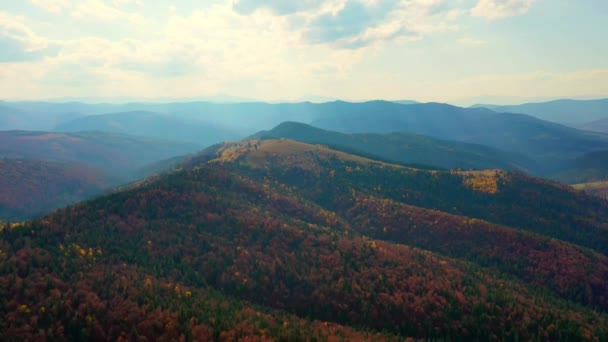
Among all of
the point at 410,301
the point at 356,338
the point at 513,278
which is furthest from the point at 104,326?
the point at 513,278

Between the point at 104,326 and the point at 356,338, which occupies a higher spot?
the point at 104,326

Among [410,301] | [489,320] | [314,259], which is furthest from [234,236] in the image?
[489,320]

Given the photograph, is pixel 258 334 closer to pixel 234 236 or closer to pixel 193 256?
pixel 193 256

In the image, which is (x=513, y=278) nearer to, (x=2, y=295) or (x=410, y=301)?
(x=410, y=301)

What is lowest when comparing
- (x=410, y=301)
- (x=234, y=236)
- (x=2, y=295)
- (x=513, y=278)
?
(x=513, y=278)

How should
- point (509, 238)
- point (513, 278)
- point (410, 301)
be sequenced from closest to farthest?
point (410, 301) → point (513, 278) → point (509, 238)

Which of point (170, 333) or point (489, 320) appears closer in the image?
point (170, 333)

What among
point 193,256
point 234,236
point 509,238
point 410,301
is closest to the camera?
point 410,301
